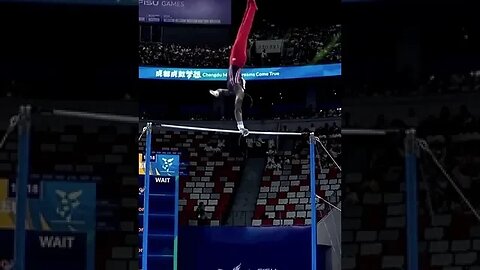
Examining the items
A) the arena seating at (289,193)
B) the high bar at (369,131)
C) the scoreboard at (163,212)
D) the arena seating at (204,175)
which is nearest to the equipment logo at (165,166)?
the scoreboard at (163,212)

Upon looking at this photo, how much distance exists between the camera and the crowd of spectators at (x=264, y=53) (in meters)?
3.73

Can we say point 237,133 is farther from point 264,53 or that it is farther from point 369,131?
point 369,131

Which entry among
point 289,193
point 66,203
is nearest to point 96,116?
point 66,203

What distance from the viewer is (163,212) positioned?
4.25 metres

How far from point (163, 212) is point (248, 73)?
1300mm

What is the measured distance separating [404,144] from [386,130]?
4 cm

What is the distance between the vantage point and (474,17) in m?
1.11

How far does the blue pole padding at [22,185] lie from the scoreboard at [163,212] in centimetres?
285

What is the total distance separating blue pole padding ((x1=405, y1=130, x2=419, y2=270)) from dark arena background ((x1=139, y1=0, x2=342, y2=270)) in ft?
5.61

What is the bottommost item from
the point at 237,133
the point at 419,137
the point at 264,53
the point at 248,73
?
the point at 419,137

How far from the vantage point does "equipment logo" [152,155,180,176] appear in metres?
4.04

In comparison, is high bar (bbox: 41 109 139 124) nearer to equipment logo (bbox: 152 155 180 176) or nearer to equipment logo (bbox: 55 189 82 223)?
equipment logo (bbox: 55 189 82 223)

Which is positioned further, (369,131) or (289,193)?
(289,193)

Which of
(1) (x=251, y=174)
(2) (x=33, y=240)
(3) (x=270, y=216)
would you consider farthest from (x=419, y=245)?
(1) (x=251, y=174)
